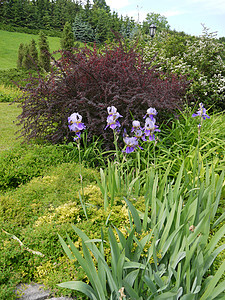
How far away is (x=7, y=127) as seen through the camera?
5.47m

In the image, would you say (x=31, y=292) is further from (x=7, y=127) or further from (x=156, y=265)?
(x=7, y=127)

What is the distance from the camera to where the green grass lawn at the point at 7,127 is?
166 inches

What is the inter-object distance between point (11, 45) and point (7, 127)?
2467 centimetres

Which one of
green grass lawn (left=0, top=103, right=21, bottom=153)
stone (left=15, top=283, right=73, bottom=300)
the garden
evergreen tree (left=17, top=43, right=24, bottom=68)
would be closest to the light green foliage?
the garden

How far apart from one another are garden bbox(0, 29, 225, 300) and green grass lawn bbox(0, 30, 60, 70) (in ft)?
63.2

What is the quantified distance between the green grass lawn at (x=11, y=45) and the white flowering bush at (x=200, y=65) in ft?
56.3

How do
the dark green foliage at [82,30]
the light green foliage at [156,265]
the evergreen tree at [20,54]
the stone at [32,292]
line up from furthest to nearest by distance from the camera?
the dark green foliage at [82,30] < the evergreen tree at [20,54] < the stone at [32,292] < the light green foliage at [156,265]

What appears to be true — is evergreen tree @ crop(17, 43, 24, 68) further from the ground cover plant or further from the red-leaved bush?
the ground cover plant

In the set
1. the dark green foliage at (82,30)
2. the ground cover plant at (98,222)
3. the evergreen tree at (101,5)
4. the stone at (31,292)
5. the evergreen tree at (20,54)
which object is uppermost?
the evergreen tree at (101,5)

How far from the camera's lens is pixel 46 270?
1.70 meters

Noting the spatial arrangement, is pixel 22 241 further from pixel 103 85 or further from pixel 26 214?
pixel 103 85

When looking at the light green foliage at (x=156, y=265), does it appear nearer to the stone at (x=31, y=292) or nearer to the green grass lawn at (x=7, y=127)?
the stone at (x=31, y=292)

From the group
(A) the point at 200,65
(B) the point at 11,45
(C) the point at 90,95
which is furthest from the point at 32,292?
(B) the point at 11,45

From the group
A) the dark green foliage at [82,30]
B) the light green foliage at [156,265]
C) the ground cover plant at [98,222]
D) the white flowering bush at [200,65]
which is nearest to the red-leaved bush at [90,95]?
the ground cover plant at [98,222]
